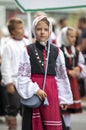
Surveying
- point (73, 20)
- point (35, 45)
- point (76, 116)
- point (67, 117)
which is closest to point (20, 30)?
point (67, 117)

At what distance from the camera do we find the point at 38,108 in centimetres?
639

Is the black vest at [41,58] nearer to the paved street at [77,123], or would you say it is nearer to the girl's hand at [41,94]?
the girl's hand at [41,94]

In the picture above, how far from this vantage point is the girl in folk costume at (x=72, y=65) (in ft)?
27.6

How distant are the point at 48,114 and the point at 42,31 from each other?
94cm

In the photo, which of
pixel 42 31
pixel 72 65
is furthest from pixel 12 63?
pixel 42 31

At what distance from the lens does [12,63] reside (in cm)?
831

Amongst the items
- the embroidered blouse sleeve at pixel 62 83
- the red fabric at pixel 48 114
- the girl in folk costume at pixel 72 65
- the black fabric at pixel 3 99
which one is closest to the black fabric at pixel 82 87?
the black fabric at pixel 3 99

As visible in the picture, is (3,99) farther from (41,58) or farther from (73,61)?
(41,58)

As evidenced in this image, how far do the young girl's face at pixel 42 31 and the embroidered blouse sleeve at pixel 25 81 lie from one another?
0.86 ft

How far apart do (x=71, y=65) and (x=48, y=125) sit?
7.41 feet

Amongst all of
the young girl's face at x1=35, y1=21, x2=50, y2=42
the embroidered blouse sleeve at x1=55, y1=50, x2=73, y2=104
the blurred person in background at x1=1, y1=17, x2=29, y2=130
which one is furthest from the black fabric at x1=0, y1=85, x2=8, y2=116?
the young girl's face at x1=35, y1=21, x2=50, y2=42

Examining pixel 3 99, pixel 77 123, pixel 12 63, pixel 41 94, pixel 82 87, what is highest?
pixel 12 63

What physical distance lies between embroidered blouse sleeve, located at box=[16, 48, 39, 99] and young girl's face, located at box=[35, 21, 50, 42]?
261 mm

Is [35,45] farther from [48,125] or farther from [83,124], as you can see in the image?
[83,124]
